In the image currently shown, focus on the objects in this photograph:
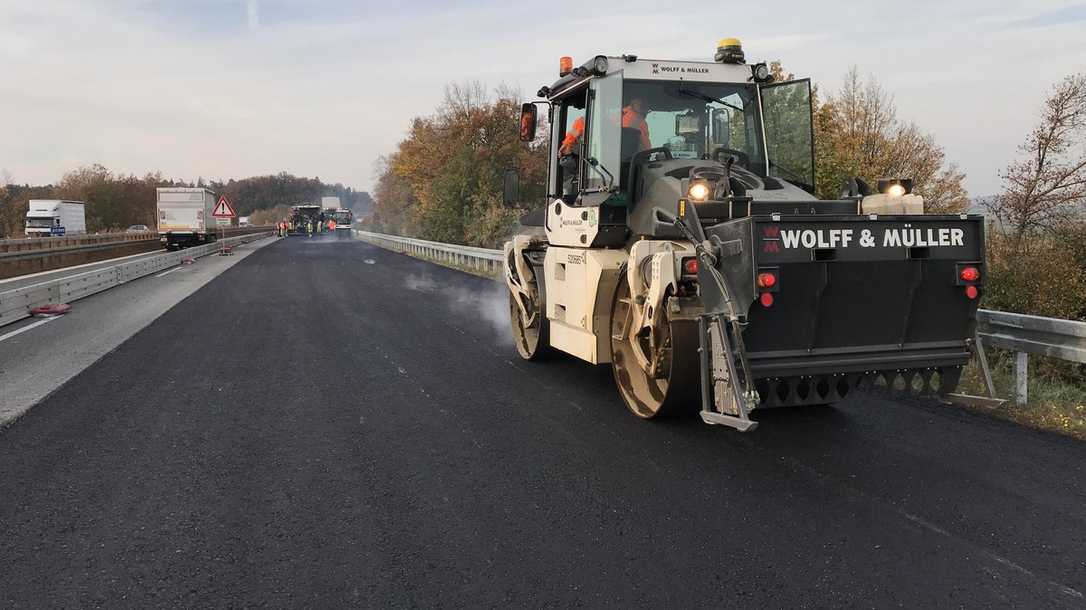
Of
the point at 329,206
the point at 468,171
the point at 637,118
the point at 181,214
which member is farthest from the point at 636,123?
the point at 329,206

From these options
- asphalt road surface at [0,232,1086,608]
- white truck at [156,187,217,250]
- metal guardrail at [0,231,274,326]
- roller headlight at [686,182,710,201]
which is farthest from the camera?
white truck at [156,187,217,250]

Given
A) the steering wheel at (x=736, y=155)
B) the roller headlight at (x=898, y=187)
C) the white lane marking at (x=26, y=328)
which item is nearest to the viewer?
the roller headlight at (x=898, y=187)

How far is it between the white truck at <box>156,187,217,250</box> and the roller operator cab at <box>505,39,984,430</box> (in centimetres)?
3629

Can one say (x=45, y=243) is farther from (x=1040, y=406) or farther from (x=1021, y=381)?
(x=1040, y=406)

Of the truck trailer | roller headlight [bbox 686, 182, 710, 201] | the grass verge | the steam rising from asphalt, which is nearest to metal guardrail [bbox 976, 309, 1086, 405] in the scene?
the grass verge

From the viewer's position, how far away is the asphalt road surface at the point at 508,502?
3.25 m

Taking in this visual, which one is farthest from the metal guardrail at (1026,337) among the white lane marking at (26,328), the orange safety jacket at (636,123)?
the white lane marking at (26,328)

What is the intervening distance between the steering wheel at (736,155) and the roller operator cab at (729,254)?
1.0 inches

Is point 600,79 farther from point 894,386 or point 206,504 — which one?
point 206,504

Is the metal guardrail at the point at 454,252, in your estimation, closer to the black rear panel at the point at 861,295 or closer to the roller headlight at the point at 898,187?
the roller headlight at the point at 898,187

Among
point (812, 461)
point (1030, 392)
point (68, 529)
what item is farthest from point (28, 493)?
point (1030, 392)

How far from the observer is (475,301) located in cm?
1514

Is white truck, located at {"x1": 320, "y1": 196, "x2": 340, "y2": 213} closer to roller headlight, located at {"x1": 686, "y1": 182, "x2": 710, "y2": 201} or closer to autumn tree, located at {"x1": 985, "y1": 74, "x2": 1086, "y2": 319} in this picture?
autumn tree, located at {"x1": 985, "y1": 74, "x2": 1086, "y2": 319}

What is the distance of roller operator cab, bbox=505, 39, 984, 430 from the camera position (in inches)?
186
